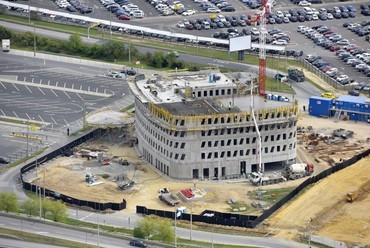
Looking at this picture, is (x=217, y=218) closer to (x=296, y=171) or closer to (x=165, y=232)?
(x=165, y=232)

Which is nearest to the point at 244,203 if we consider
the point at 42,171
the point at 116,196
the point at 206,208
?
the point at 206,208

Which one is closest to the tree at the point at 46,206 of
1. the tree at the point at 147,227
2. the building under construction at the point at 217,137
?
the tree at the point at 147,227

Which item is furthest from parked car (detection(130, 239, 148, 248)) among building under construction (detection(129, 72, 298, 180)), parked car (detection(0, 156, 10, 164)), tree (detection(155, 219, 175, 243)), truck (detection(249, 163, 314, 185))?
parked car (detection(0, 156, 10, 164))

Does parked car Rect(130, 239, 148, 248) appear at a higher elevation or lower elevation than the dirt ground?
higher

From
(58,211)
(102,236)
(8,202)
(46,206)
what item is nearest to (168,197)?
(58,211)

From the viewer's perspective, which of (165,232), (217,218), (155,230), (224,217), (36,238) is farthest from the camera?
(224,217)

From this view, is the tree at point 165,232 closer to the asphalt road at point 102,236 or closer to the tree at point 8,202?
the asphalt road at point 102,236

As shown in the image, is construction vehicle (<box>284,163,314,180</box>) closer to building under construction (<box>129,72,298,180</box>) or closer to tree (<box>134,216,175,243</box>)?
building under construction (<box>129,72,298,180</box>)
